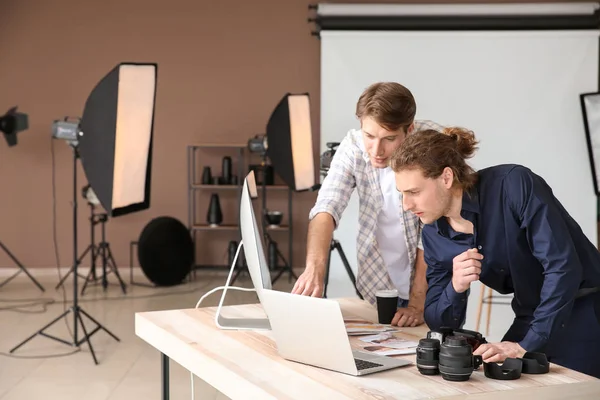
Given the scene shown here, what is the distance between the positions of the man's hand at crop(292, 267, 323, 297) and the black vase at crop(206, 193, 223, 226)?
Answer: 5636 millimetres

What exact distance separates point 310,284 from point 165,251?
17.7 ft

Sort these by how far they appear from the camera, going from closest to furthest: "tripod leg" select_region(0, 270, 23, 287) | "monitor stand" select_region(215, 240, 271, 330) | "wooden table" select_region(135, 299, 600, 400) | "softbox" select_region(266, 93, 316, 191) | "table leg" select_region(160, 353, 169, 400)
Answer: "wooden table" select_region(135, 299, 600, 400) → "monitor stand" select_region(215, 240, 271, 330) → "table leg" select_region(160, 353, 169, 400) → "softbox" select_region(266, 93, 316, 191) → "tripod leg" select_region(0, 270, 23, 287)

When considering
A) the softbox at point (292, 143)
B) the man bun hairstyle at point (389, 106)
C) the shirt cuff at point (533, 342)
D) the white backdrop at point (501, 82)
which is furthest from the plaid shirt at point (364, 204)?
the white backdrop at point (501, 82)

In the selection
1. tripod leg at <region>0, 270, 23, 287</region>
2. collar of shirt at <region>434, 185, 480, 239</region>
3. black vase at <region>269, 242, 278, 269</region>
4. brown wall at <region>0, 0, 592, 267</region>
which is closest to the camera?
collar of shirt at <region>434, 185, 480, 239</region>

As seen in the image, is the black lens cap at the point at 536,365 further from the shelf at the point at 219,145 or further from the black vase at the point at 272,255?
the shelf at the point at 219,145

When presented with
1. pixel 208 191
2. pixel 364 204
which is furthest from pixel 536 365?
pixel 208 191

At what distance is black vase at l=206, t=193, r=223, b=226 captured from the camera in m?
7.91

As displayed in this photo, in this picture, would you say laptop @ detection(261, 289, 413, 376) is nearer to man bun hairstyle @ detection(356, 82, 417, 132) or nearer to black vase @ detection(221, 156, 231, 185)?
man bun hairstyle @ detection(356, 82, 417, 132)

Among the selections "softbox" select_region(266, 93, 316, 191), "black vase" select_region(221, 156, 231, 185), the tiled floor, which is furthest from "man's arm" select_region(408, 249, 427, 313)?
"black vase" select_region(221, 156, 231, 185)

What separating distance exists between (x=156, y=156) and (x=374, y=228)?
5.72m

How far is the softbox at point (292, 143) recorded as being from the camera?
571 centimetres

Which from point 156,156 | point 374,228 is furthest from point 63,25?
point 374,228

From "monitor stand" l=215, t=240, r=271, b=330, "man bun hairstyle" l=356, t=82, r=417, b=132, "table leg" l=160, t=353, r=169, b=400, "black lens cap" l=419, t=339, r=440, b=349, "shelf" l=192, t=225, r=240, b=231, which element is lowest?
"shelf" l=192, t=225, r=240, b=231

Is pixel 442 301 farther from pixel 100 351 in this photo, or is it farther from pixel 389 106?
pixel 100 351
